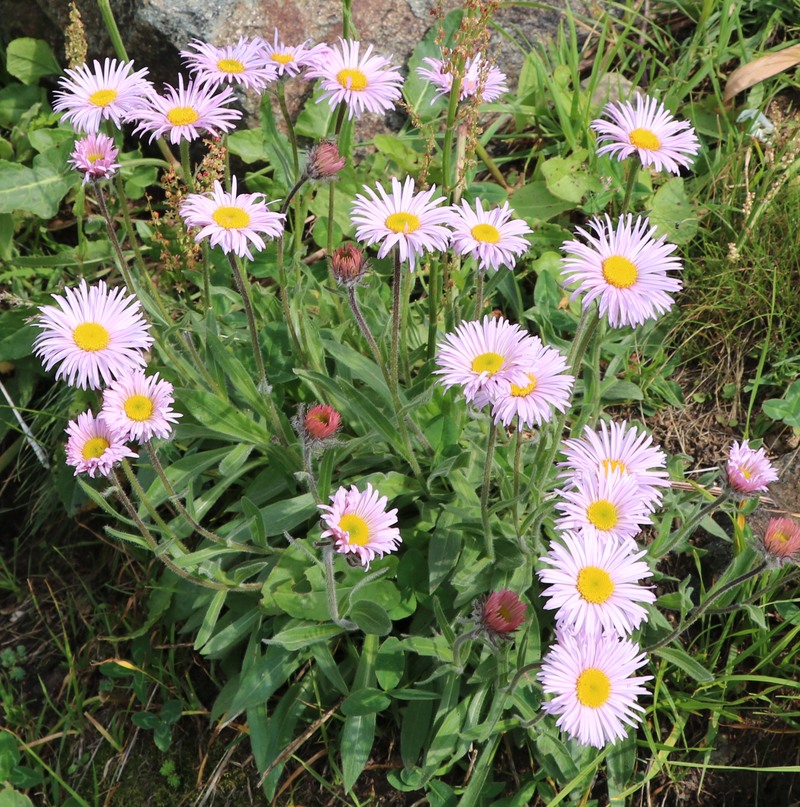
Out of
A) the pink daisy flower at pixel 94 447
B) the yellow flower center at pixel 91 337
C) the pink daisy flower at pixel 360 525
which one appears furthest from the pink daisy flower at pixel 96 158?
the pink daisy flower at pixel 360 525

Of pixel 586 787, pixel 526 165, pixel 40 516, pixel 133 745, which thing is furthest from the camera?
pixel 526 165

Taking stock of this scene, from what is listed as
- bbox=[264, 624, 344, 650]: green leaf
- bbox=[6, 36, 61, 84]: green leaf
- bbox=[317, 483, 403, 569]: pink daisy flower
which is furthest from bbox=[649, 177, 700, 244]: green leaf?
bbox=[6, 36, 61, 84]: green leaf

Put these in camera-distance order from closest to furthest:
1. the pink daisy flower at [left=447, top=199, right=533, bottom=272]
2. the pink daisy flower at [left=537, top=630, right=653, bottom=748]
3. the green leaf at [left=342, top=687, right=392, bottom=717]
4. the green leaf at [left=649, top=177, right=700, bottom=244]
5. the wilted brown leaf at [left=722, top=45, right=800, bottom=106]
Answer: the pink daisy flower at [left=537, top=630, right=653, bottom=748] → the pink daisy flower at [left=447, top=199, right=533, bottom=272] → the green leaf at [left=342, top=687, right=392, bottom=717] → the green leaf at [left=649, top=177, right=700, bottom=244] → the wilted brown leaf at [left=722, top=45, right=800, bottom=106]

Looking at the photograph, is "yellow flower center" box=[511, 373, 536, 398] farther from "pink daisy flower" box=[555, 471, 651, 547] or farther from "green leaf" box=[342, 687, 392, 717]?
"green leaf" box=[342, 687, 392, 717]

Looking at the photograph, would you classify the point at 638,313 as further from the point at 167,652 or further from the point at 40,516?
the point at 40,516

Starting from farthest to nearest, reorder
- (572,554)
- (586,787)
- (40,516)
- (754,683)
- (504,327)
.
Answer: (40,516) < (754,683) < (586,787) < (504,327) < (572,554)

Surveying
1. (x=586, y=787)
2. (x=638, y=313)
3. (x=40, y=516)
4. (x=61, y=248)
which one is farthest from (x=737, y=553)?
(x=61, y=248)

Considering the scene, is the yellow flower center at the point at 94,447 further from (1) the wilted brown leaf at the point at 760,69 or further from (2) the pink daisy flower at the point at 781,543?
(1) the wilted brown leaf at the point at 760,69
